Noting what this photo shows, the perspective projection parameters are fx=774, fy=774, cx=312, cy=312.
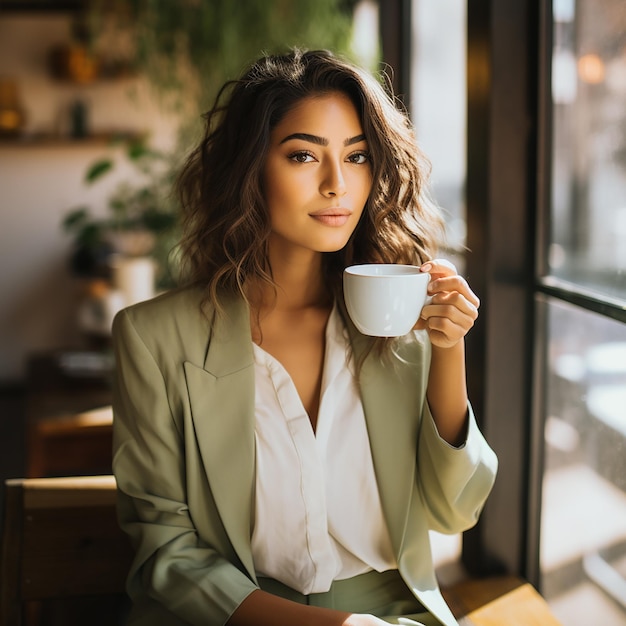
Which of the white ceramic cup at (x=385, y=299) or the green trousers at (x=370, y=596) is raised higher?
the white ceramic cup at (x=385, y=299)

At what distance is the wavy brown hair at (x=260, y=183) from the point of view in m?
1.20

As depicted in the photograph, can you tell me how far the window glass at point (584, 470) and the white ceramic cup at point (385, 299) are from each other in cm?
38

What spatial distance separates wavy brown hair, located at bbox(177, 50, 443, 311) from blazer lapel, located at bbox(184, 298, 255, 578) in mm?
104

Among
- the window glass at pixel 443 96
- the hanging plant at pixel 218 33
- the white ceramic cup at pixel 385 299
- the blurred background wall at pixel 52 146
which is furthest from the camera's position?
the blurred background wall at pixel 52 146

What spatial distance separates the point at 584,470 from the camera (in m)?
1.37

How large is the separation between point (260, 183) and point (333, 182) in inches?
5.3

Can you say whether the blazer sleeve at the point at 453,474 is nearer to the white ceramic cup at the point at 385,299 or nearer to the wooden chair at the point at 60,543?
the white ceramic cup at the point at 385,299

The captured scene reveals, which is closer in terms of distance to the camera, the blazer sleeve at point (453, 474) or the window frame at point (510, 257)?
the blazer sleeve at point (453, 474)

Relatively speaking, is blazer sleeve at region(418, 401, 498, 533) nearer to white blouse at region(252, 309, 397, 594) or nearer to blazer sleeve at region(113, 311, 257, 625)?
white blouse at region(252, 309, 397, 594)

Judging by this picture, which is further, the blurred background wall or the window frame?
the blurred background wall

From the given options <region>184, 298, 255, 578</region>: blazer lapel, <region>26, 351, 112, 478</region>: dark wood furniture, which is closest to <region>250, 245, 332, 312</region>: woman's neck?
<region>184, 298, 255, 578</region>: blazer lapel

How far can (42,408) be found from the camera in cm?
237

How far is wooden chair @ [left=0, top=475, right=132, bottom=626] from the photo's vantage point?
134cm

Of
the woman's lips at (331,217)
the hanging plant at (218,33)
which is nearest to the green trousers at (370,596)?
the woman's lips at (331,217)
